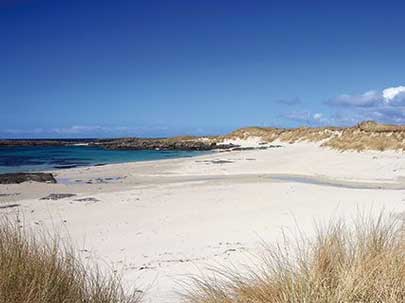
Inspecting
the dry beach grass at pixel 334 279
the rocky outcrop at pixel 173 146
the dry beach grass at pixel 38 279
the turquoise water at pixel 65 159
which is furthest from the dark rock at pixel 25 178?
the rocky outcrop at pixel 173 146

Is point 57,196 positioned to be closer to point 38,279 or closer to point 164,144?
point 38,279

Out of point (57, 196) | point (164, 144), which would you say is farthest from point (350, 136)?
point (164, 144)

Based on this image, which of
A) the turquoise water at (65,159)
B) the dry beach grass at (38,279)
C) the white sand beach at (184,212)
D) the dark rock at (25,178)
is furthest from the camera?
the turquoise water at (65,159)

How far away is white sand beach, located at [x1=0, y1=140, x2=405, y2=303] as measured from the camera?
697 cm

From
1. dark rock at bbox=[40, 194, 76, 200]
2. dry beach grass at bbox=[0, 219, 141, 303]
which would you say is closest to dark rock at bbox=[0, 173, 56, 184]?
dark rock at bbox=[40, 194, 76, 200]

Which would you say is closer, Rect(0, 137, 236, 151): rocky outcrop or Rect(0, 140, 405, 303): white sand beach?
Rect(0, 140, 405, 303): white sand beach

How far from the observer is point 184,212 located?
11.2m

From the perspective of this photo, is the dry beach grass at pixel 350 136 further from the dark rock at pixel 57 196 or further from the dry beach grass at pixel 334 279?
the dry beach grass at pixel 334 279

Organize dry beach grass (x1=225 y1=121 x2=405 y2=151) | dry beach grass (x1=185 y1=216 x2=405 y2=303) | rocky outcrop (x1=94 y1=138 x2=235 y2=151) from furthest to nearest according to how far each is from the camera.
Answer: rocky outcrop (x1=94 y1=138 x2=235 y2=151)
dry beach grass (x1=225 y1=121 x2=405 y2=151)
dry beach grass (x1=185 y1=216 x2=405 y2=303)

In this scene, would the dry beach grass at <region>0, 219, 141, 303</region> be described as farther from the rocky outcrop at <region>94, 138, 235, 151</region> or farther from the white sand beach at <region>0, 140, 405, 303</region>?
the rocky outcrop at <region>94, 138, 235, 151</region>

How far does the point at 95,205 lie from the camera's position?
1283 centimetres

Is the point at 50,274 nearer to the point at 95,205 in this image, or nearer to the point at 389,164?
the point at 95,205

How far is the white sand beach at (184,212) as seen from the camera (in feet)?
22.9

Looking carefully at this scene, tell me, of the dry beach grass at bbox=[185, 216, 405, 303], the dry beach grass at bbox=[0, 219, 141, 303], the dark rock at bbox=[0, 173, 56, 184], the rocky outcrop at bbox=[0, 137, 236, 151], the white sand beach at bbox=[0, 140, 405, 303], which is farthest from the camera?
the rocky outcrop at bbox=[0, 137, 236, 151]
